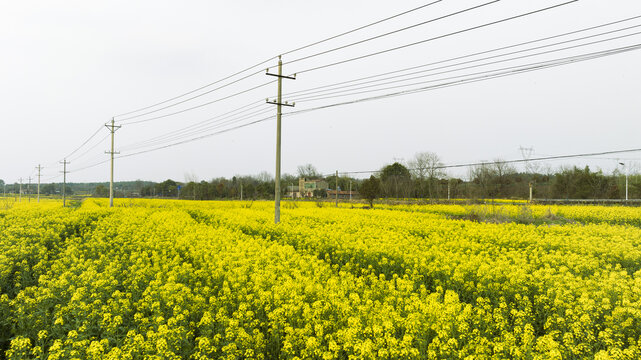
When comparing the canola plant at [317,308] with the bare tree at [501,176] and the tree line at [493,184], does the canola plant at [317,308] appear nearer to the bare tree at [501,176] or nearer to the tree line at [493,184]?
the tree line at [493,184]

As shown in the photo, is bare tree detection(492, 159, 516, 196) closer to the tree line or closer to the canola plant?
the tree line

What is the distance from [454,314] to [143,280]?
5.55 meters

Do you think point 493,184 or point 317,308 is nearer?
point 317,308

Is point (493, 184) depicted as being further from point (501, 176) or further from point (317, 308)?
point (317, 308)

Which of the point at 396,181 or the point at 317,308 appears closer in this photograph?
the point at 317,308

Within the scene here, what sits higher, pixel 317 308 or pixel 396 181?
pixel 396 181

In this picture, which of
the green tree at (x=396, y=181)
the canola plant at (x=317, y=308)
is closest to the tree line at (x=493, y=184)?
the green tree at (x=396, y=181)

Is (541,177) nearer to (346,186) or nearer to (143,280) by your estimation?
(346,186)

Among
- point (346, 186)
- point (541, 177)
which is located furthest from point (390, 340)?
point (346, 186)

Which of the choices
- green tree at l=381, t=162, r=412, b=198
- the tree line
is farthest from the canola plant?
green tree at l=381, t=162, r=412, b=198

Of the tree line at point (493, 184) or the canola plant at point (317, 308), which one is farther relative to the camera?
the tree line at point (493, 184)

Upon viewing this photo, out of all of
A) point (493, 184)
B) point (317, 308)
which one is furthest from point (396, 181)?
point (317, 308)

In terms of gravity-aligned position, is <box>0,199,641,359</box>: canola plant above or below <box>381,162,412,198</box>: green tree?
below

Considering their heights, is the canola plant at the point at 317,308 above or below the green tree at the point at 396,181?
below
